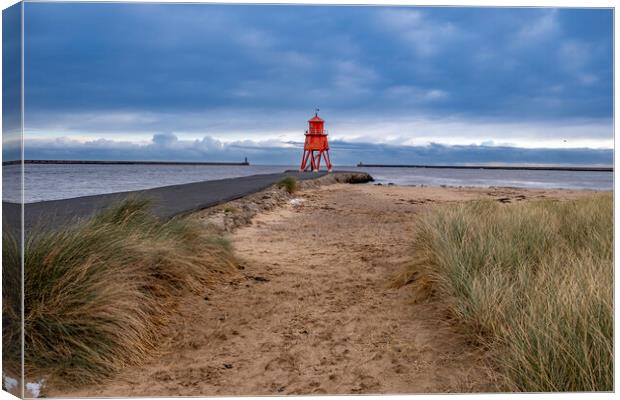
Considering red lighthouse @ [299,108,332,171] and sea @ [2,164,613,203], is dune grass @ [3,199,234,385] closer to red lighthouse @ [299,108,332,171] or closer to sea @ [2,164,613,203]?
sea @ [2,164,613,203]

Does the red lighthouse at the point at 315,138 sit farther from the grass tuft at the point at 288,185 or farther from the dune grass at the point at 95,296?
the dune grass at the point at 95,296

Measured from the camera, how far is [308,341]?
3.61 metres

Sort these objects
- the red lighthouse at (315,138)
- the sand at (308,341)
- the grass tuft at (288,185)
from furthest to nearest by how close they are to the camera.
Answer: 1. the red lighthouse at (315,138)
2. the grass tuft at (288,185)
3. the sand at (308,341)

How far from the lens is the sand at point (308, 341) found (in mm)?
2932

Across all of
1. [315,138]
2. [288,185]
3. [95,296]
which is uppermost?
[315,138]

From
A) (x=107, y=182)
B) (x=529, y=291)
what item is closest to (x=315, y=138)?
(x=107, y=182)

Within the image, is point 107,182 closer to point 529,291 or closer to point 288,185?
point 288,185

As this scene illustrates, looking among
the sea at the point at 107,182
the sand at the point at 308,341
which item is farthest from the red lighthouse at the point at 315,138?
the sand at the point at 308,341

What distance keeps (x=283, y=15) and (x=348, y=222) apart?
270 inches

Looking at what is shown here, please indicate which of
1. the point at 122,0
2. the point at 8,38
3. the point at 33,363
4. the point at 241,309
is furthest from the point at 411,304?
the point at 8,38

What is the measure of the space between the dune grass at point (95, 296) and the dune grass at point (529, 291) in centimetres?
203

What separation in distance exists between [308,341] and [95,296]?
135 centimetres

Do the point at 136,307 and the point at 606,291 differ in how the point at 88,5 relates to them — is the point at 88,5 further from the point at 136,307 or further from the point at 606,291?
the point at 606,291

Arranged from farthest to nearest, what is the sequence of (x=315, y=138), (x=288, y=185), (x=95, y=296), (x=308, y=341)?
(x=315, y=138), (x=288, y=185), (x=308, y=341), (x=95, y=296)
